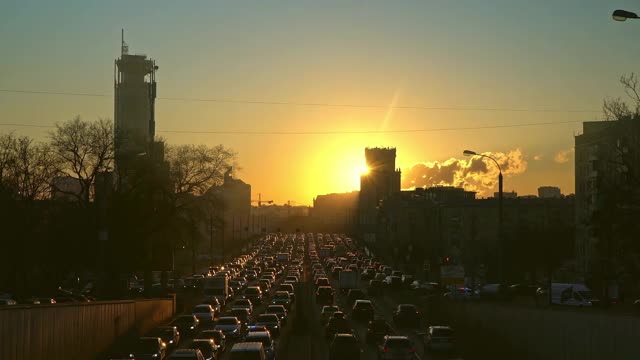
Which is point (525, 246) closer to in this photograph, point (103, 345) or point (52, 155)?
point (52, 155)

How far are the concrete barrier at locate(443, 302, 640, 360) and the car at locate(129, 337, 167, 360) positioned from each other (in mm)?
11984

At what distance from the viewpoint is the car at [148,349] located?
1300 inches

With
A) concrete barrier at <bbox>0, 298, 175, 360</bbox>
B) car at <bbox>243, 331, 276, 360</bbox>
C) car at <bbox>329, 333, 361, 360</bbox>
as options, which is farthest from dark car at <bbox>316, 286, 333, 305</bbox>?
car at <bbox>329, 333, 361, 360</bbox>

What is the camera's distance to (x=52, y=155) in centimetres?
7150

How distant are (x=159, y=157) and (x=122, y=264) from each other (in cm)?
1572

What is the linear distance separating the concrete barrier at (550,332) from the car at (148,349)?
12.0m

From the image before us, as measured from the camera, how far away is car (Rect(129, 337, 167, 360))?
108 feet

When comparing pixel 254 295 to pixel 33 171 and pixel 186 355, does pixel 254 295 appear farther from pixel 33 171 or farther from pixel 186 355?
pixel 186 355

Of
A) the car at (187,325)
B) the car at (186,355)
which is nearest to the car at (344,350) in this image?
the car at (186,355)

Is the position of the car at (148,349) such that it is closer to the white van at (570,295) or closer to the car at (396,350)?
the car at (396,350)

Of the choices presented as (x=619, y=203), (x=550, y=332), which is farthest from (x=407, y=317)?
(x=550, y=332)

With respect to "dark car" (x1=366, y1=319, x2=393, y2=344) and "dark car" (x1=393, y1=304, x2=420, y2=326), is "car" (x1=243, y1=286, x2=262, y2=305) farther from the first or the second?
"dark car" (x1=366, y1=319, x2=393, y2=344)

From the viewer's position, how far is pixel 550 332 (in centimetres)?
3097

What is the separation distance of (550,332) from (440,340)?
29.9ft
